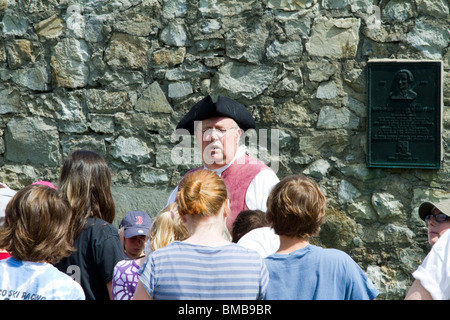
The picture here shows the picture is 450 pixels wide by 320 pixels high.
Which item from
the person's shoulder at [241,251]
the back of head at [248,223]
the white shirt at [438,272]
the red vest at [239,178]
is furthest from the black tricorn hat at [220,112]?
the white shirt at [438,272]

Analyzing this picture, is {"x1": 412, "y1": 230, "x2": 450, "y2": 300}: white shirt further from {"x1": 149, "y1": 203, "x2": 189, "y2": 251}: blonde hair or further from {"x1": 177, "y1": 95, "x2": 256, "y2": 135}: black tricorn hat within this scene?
{"x1": 177, "y1": 95, "x2": 256, "y2": 135}: black tricorn hat

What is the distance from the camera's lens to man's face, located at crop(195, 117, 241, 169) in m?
3.39

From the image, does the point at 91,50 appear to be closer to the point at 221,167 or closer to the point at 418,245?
the point at 221,167

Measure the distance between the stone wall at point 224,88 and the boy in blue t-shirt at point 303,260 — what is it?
2014 mm

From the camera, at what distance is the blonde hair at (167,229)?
2359 mm

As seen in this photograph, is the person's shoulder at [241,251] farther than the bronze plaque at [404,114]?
No

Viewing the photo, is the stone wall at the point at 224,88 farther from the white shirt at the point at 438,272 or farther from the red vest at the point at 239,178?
the white shirt at the point at 438,272

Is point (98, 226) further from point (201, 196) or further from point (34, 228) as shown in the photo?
point (201, 196)

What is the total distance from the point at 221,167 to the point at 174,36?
1.35 metres

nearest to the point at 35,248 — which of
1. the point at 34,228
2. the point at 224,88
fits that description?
the point at 34,228

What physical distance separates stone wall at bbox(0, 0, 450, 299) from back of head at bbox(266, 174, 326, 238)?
6.62ft

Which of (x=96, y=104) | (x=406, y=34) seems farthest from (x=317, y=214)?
(x=96, y=104)

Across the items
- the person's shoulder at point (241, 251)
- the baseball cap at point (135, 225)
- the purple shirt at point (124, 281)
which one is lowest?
the purple shirt at point (124, 281)

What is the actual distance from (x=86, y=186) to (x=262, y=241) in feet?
2.51
